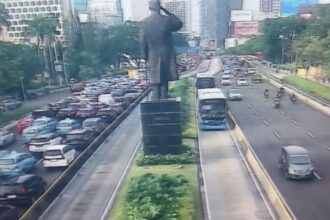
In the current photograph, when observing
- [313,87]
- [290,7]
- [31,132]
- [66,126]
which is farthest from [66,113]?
[290,7]

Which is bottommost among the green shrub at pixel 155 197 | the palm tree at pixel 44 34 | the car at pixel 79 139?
the car at pixel 79 139

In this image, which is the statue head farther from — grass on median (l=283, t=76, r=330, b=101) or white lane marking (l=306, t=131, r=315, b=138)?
grass on median (l=283, t=76, r=330, b=101)

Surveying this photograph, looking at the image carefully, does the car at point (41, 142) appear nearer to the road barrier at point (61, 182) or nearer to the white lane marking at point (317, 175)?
the road barrier at point (61, 182)

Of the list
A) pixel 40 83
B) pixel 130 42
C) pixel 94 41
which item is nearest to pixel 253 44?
pixel 130 42

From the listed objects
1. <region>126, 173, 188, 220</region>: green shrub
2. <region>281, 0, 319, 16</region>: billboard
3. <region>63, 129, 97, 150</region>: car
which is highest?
<region>281, 0, 319, 16</region>: billboard

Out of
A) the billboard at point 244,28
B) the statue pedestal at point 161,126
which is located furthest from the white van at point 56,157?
the billboard at point 244,28

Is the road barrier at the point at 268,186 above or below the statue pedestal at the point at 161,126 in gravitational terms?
below

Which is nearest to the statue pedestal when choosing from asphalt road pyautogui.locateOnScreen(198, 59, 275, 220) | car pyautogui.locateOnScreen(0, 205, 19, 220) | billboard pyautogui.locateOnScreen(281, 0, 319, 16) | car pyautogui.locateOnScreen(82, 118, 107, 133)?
asphalt road pyautogui.locateOnScreen(198, 59, 275, 220)
